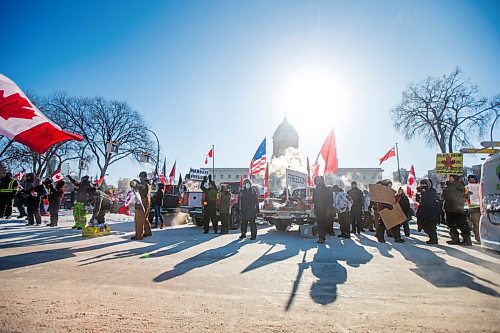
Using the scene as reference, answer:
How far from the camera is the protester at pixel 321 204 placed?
8469 mm

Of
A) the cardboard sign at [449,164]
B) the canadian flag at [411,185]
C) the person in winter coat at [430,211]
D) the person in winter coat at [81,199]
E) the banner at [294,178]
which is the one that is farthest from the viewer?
the canadian flag at [411,185]

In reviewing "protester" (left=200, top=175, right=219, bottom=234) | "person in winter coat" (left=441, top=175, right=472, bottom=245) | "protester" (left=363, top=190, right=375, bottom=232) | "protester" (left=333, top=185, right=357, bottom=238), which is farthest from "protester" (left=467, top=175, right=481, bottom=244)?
"protester" (left=200, top=175, right=219, bottom=234)

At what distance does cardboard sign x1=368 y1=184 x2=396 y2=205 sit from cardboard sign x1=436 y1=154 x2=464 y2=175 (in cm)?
787

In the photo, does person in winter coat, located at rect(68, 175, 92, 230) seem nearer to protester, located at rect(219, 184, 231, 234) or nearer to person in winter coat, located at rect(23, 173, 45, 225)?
person in winter coat, located at rect(23, 173, 45, 225)

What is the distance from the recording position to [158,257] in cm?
602

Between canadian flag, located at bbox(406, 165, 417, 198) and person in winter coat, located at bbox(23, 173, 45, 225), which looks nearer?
person in winter coat, located at bbox(23, 173, 45, 225)

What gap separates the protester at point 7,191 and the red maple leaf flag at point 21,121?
8.24 metres

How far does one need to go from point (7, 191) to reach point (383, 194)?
45.5ft

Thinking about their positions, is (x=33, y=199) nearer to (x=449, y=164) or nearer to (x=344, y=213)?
(x=344, y=213)

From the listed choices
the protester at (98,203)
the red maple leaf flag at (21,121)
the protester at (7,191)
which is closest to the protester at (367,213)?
the protester at (98,203)

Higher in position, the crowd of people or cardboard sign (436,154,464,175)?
cardboard sign (436,154,464,175)

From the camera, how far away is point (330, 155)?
13109 mm

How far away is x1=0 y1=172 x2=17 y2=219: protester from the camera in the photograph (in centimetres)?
1216

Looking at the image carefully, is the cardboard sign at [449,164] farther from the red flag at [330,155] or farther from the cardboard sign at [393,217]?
the cardboard sign at [393,217]
